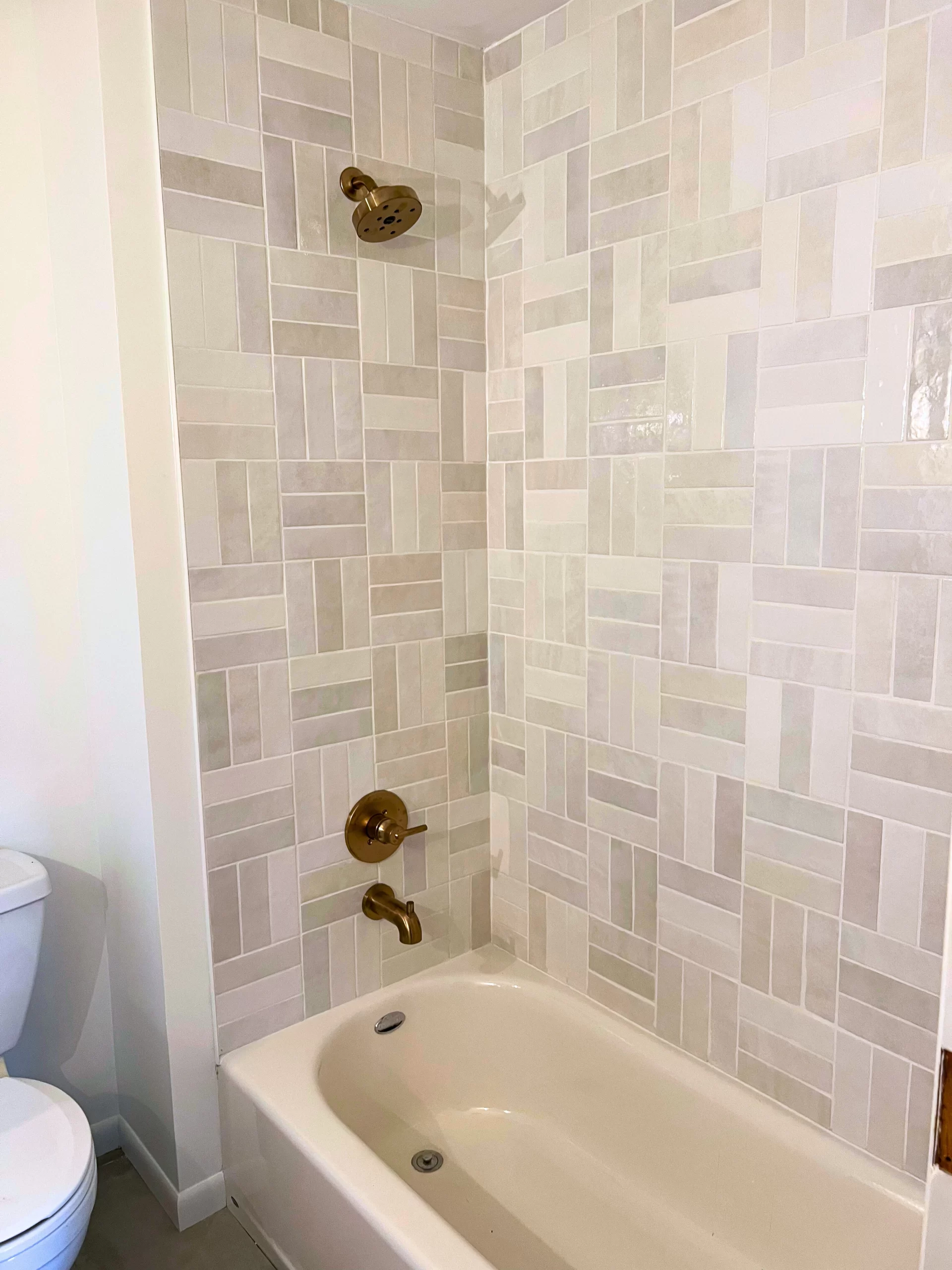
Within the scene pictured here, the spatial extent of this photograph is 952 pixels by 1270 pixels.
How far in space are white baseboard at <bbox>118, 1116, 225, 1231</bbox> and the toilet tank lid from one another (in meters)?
0.65

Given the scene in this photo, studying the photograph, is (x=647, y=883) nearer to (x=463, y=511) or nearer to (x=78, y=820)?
(x=463, y=511)

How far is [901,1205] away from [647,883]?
0.64 metres

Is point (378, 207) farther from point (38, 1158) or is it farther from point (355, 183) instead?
point (38, 1158)

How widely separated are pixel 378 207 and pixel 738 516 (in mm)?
861

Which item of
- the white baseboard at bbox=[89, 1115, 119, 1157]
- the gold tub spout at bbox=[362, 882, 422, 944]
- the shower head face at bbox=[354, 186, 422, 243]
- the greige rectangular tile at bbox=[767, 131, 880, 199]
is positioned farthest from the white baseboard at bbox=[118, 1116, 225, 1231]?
the greige rectangular tile at bbox=[767, 131, 880, 199]

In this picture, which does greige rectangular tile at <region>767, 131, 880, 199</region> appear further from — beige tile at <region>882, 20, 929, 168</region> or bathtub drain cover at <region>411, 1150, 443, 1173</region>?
bathtub drain cover at <region>411, 1150, 443, 1173</region>

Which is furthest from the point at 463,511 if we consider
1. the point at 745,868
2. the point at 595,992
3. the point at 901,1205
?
the point at 901,1205

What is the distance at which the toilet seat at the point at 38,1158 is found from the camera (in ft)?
4.42

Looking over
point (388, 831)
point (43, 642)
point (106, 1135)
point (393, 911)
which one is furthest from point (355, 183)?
point (106, 1135)

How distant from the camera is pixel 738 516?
5.17ft

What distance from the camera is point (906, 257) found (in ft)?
4.34

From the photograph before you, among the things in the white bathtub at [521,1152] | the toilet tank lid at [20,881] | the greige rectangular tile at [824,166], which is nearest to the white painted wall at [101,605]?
the toilet tank lid at [20,881]

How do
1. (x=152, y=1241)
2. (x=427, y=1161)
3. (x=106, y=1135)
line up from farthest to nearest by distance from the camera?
1. (x=106, y=1135)
2. (x=427, y=1161)
3. (x=152, y=1241)

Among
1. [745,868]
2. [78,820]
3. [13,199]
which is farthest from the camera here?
[78,820]
